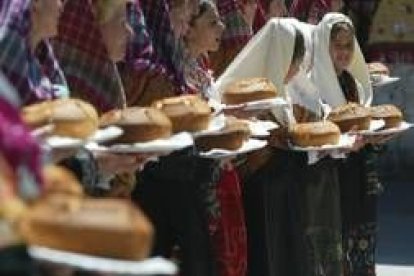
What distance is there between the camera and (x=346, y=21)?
534cm

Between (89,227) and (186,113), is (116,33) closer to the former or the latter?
(186,113)

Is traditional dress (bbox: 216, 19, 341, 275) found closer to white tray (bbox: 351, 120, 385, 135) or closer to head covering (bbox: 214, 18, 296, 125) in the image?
head covering (bbox: 214, 18, 296, 125)

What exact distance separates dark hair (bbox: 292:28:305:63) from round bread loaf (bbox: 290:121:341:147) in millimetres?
327

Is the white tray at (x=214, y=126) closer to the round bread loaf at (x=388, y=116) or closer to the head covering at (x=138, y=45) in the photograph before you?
the head covering at (x=138, y=45)

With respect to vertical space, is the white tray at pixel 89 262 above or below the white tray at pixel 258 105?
above

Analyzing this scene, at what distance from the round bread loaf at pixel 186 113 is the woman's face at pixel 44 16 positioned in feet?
1.46

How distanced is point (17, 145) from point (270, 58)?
3242 mm

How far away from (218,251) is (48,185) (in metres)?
2.42

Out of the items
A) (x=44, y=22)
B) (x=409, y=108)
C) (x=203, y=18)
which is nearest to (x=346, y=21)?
(x=203, y=18)

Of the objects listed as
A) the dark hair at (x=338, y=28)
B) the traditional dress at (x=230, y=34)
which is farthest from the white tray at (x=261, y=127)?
the dark hair at (x=338, y=28)

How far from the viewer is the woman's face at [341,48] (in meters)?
5.30

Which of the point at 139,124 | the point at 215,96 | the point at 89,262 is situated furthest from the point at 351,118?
the point at 89,262

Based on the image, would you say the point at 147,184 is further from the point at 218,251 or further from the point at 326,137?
the point at 326,137

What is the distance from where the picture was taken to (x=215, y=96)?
4.40 metres
